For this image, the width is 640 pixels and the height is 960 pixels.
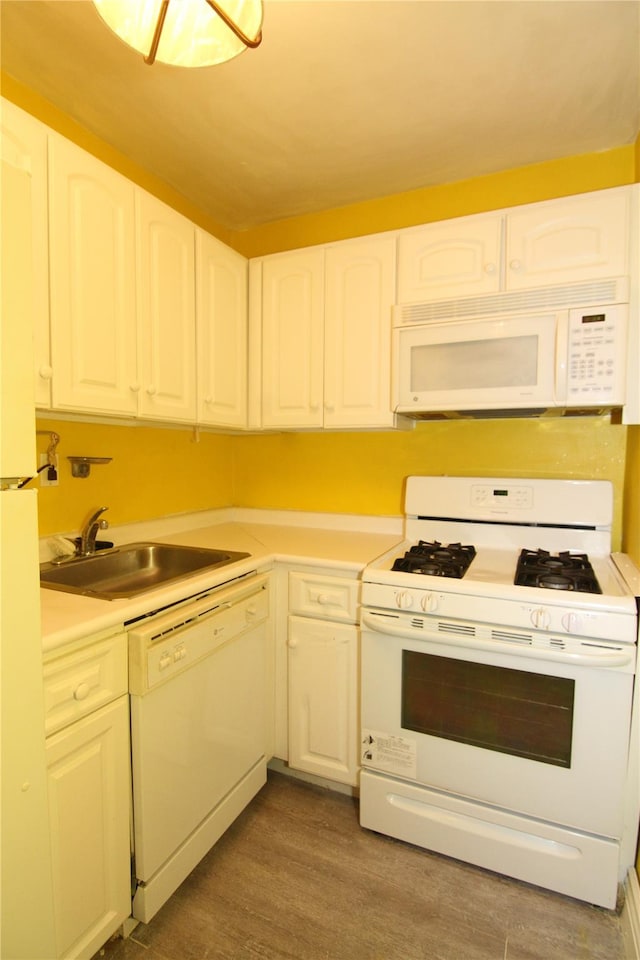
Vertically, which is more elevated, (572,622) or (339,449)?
(339,449)

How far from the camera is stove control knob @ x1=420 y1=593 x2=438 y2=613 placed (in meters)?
1.41

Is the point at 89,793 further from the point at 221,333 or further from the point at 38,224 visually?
the point at 221,333

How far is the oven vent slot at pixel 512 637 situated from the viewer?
4.29ft

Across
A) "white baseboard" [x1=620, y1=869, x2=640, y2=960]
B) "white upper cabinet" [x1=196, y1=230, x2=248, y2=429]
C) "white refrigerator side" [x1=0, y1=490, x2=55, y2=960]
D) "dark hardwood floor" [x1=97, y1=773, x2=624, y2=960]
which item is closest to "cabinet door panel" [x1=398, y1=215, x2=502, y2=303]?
"white upper cabinet" [x1=196, y1=230, x2=248, y2=429]

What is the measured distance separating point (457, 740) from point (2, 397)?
1515 mm

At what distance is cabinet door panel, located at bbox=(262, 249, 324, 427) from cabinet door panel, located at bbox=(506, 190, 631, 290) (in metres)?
0.80

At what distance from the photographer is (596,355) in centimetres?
151

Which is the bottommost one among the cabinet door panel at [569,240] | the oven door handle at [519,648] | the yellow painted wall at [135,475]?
the oven door handle at [519,648]

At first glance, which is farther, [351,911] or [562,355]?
[562,355]

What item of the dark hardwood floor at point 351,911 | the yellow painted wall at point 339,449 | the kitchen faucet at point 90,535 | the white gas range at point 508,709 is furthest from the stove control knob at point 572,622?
the kitchen faucet at point 90,535

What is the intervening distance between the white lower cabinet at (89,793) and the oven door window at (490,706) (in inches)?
34.4

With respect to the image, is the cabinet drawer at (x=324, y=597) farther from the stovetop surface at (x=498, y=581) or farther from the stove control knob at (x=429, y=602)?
the stove control knob at (x=429, y=602)

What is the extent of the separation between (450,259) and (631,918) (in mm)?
2115

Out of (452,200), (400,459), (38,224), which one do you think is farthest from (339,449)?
(38,224)
